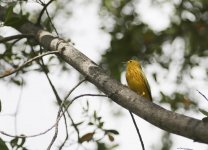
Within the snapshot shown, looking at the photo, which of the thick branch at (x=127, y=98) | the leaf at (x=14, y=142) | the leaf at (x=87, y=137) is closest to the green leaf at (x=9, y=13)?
the thick branch at (x=127, y=98)

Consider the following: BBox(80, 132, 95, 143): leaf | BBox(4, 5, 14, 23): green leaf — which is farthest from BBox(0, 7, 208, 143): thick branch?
BBox(80, 132, 95, 143): leaf

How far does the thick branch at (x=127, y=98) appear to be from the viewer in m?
2.02

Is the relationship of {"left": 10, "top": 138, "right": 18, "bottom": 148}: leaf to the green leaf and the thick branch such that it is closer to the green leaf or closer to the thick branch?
the thick branch

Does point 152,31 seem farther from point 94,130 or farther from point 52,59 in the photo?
point 94,130

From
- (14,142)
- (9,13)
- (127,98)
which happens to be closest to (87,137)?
(14,142)

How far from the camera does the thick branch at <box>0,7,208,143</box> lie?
202 cm

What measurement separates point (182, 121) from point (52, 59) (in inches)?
128

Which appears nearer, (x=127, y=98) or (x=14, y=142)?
(x=127, y=98)

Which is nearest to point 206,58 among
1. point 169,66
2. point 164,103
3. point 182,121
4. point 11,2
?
point 169,66

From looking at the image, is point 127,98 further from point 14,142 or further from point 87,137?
point 14,142

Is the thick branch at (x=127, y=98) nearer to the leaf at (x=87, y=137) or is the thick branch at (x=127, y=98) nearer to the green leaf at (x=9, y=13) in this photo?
the green leaf at (x=9, y=13)

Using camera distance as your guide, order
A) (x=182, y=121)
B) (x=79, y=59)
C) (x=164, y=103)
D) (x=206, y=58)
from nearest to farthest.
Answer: (x=182, y=121) < (x=79, y=59) < (x=164, y=103) < (x=206, y=58)

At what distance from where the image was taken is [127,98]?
2514 mm

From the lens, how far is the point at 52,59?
5137 mm
